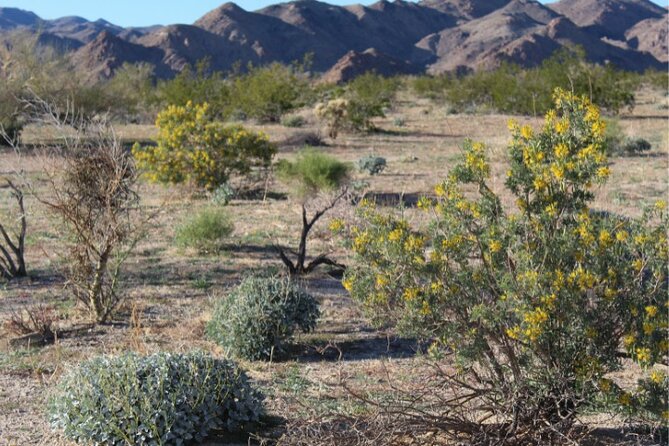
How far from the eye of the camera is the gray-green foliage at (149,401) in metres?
4.32

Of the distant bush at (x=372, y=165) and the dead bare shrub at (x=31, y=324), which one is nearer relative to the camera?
the dead bare shrub at (x=31, y=324)

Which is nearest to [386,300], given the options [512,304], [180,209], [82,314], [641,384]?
[512,304]

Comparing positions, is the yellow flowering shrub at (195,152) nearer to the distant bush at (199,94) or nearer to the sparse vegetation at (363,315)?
the sparse vegetation at (363,315)

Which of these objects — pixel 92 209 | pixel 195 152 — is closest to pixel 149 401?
pixel 92 209

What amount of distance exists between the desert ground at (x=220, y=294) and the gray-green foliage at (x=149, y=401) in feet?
0.83

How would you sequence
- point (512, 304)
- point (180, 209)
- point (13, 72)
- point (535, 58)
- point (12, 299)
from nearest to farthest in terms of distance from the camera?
1. point (512, 304)
2. point (12, 299)
3. point (180, 209)
4. point (13, 72)
5. point (535, 58)

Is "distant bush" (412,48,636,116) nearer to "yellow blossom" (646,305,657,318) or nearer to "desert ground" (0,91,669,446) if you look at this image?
"desert ground" (0,91,669,446)

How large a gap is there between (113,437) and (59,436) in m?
0.59

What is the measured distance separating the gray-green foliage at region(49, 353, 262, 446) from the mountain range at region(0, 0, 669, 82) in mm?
79099

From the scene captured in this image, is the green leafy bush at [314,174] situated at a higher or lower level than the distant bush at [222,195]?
higher

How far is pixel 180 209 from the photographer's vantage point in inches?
534

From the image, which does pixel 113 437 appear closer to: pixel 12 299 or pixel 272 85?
pixel 12 299

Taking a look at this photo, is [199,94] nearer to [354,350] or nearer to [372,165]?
[372,165]

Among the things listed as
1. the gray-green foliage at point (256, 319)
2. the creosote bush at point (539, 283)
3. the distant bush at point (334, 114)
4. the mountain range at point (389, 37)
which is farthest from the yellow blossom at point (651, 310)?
the mountain range at point (389, 37)
